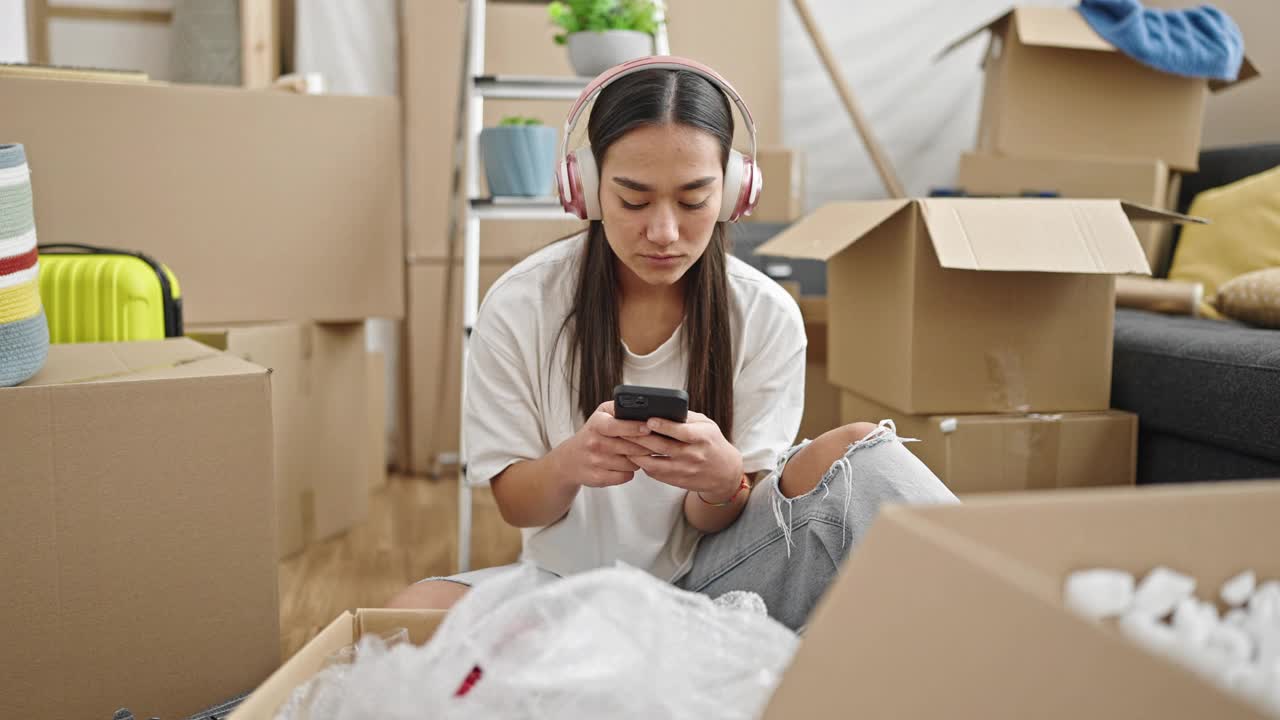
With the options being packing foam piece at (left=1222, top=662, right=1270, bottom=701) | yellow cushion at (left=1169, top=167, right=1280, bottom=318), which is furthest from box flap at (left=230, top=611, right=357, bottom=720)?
yellow cushion at (left=1169, top=167, right=1280, bottom=318)

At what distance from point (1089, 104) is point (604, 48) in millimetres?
1043

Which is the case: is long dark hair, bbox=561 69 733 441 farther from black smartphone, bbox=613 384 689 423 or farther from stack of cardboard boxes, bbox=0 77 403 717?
stack of cardboard boxes, bbox=0 77 403 717

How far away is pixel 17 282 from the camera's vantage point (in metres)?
0.91

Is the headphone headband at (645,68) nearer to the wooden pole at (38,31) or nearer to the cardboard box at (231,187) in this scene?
the cardboard box at (231,187)

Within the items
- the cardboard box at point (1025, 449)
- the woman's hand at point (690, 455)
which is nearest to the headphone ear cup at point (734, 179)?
the woman's hand at point (690, 455)

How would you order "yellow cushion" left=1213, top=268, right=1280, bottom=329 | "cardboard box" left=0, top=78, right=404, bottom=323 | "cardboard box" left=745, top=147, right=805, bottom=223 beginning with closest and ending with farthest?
"yellow cushion" left=1213, top=268, right=1280, bottom=329
"cardboard box" left=0, top=78, right=404, bottom=323
"cardboard box" left=745, top=147, right=805, bottom=223

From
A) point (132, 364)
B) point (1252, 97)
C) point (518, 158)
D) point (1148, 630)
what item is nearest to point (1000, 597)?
point (1148, 630)

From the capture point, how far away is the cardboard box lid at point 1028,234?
131cm

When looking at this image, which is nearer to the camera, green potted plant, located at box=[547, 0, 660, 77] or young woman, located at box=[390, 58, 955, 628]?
young woman, located at box=[390, 58, 955, 628]

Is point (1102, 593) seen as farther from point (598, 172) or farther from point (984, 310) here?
point (984, 310)

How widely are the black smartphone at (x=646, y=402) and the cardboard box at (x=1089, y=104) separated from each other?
157 cm

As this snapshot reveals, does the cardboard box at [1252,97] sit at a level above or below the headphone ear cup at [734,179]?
above

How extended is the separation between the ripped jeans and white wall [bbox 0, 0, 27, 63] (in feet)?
5.64

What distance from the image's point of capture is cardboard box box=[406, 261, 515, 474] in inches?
97.3
